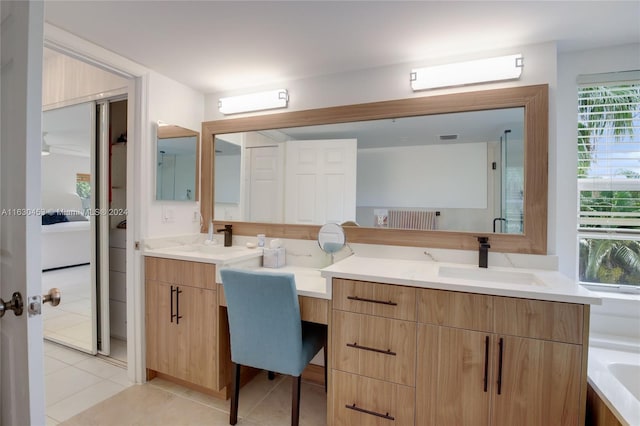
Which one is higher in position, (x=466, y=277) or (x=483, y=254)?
→ (x=483, y=254)

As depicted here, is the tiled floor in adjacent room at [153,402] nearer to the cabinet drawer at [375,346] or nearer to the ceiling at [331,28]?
the cabinet drawer at [375,346]

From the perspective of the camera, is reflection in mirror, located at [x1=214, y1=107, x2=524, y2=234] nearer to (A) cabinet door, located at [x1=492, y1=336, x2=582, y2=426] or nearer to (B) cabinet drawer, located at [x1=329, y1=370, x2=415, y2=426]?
(A) cabinet door, located at [x1=492, y1=336, x2=582, y2=426]

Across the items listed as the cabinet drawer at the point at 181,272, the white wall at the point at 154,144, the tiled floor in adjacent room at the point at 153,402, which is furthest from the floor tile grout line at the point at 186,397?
the white wall at the point at 154,144

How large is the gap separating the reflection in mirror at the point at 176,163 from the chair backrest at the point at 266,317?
1052 mm

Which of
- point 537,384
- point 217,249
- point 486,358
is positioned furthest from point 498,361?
point 217,249

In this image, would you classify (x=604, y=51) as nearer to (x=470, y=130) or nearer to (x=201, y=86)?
(x=470, y=130)

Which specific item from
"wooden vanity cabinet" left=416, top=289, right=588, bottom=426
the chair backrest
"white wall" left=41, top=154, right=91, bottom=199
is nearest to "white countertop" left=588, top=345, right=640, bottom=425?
"wooden vanity cabinet" left=416, top=289, right=588, bottom=426

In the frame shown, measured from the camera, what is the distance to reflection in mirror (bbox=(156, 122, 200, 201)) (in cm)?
227

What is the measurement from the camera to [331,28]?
5.29ft

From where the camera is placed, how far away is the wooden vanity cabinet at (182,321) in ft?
6.37

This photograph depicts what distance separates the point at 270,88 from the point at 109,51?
105cm

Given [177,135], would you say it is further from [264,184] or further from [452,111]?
[452,111]

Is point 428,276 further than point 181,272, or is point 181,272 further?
point 181,272

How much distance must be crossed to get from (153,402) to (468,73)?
9.30ft
